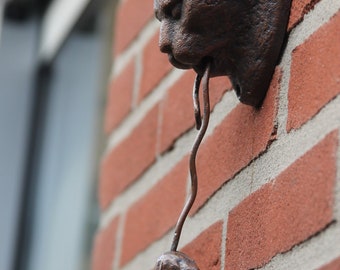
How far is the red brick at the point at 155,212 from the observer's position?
45.0 inches

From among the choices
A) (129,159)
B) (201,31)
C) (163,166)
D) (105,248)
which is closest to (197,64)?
(201,31)

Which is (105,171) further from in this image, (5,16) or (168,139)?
(5,16)

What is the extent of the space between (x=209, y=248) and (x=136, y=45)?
48 cm

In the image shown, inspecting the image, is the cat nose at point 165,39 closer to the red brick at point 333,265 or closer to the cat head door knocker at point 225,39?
the cat head door knocker at point 225,39

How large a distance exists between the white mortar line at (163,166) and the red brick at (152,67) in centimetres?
11

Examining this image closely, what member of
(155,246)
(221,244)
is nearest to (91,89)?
(155,246)

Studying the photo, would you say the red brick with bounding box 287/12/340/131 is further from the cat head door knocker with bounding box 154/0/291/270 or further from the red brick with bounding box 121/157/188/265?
the red brick with bounding box 121/157/188/265

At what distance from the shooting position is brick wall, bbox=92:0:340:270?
0.81 meters

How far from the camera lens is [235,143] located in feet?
3.23

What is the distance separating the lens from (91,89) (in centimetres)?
237

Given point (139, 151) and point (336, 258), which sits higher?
point (336, 258)

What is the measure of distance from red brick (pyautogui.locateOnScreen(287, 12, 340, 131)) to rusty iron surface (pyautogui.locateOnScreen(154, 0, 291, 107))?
1.3 inches

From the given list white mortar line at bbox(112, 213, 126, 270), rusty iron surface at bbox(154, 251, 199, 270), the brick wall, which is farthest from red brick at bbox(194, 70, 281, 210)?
white mortar line at bbox(112, 213, 126, 270)

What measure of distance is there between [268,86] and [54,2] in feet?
5.68
